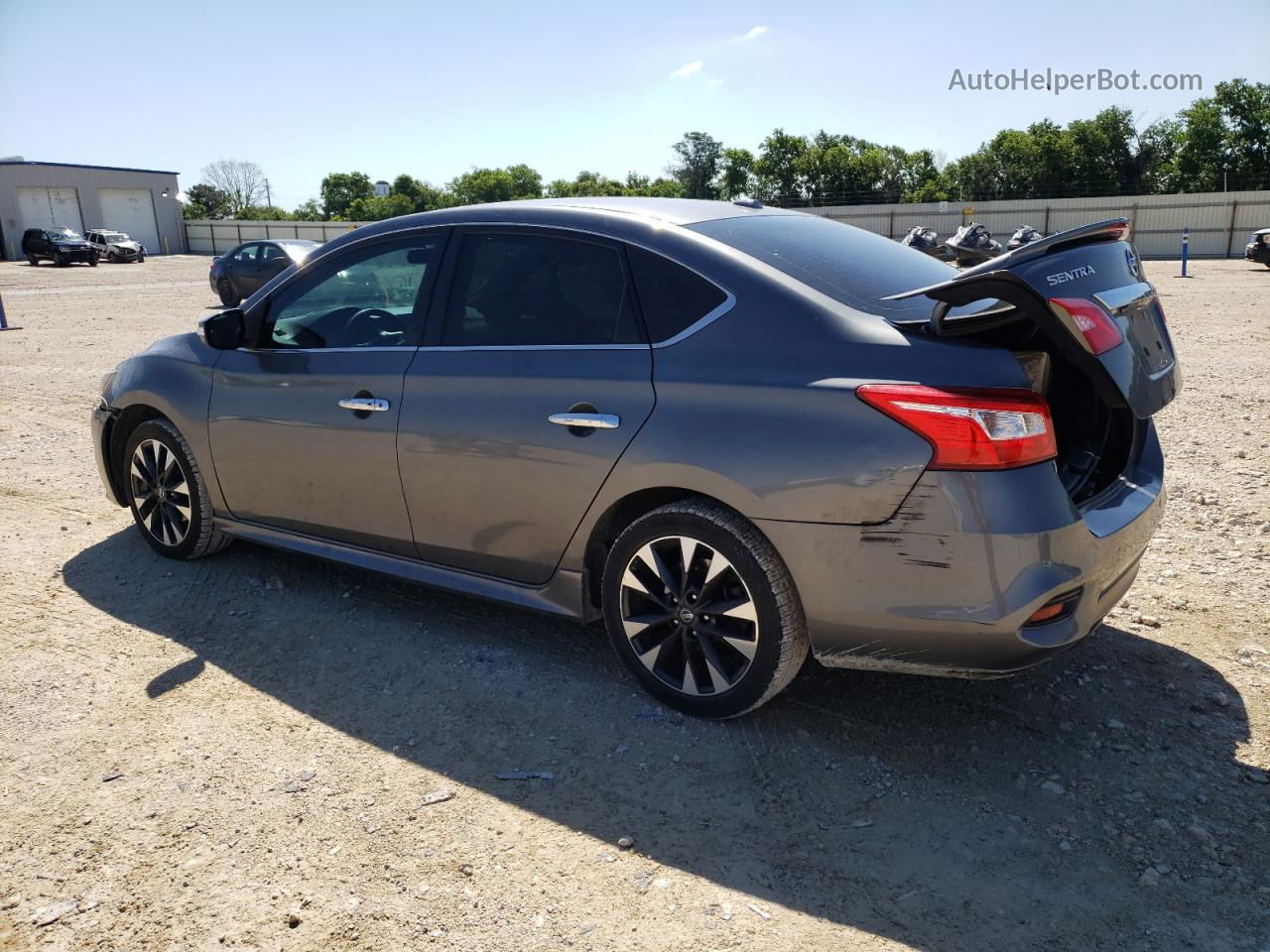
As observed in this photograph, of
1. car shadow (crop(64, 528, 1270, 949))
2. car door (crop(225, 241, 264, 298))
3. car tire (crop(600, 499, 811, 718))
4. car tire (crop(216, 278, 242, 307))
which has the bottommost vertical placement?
car shadow (crop(64, 528, 1270, 949))

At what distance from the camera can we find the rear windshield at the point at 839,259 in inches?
123

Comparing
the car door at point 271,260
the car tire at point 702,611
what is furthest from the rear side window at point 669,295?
the car door at point 271,260

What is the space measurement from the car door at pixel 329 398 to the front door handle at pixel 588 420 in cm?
81

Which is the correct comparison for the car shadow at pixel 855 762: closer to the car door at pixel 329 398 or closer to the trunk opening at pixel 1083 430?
the car door at pixel 329 398

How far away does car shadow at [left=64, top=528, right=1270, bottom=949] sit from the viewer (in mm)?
2486

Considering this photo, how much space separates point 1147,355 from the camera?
302 centimetres

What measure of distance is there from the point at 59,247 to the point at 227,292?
91.8 ft

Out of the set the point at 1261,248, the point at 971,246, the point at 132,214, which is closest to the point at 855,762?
the point at 971,246

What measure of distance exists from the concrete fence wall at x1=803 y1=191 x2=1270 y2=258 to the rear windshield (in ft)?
130

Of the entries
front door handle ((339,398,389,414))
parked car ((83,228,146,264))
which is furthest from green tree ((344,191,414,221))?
front door handle ((339,398,389,414))

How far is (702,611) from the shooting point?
3.18m

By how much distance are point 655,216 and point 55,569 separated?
367 centimetres

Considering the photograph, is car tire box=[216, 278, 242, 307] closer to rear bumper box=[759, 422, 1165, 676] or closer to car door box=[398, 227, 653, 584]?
car door box=[398, 227, 653, 584]

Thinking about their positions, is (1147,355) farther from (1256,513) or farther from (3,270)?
(3,270)
